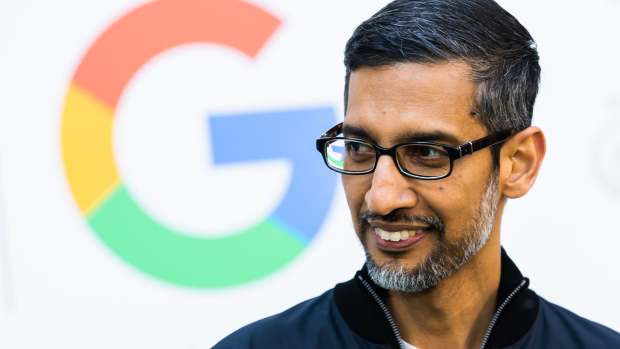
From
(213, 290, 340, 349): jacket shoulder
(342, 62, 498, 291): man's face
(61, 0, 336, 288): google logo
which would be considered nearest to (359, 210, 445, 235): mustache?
(342, 62, 498, 291): man's face

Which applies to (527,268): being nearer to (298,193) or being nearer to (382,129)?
(298,193)

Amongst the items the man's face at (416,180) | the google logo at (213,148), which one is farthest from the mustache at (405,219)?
the google logo at (213,148)

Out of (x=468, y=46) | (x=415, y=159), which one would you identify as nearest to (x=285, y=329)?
(x=415, y=159)

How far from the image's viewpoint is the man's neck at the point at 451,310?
1215 mm

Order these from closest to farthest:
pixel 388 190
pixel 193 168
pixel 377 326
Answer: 1. pixel 388 190
2. pixel 377 326
3. pixel 193 168

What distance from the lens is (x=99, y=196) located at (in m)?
1.56

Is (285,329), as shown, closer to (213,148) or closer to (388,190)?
(388,190)

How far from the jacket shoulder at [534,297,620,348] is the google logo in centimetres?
54

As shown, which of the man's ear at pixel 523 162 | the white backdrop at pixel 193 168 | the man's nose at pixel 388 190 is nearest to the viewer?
the man's nose at pixel 388 190

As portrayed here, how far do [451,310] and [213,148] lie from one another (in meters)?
0.61

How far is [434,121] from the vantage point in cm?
109

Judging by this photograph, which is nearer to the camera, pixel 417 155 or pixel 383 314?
pixel 417 155

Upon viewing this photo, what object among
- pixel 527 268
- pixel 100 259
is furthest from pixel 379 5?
pixel 100 259

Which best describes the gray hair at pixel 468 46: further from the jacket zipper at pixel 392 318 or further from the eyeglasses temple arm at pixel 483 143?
the jacket zipper at pixel 392 318
